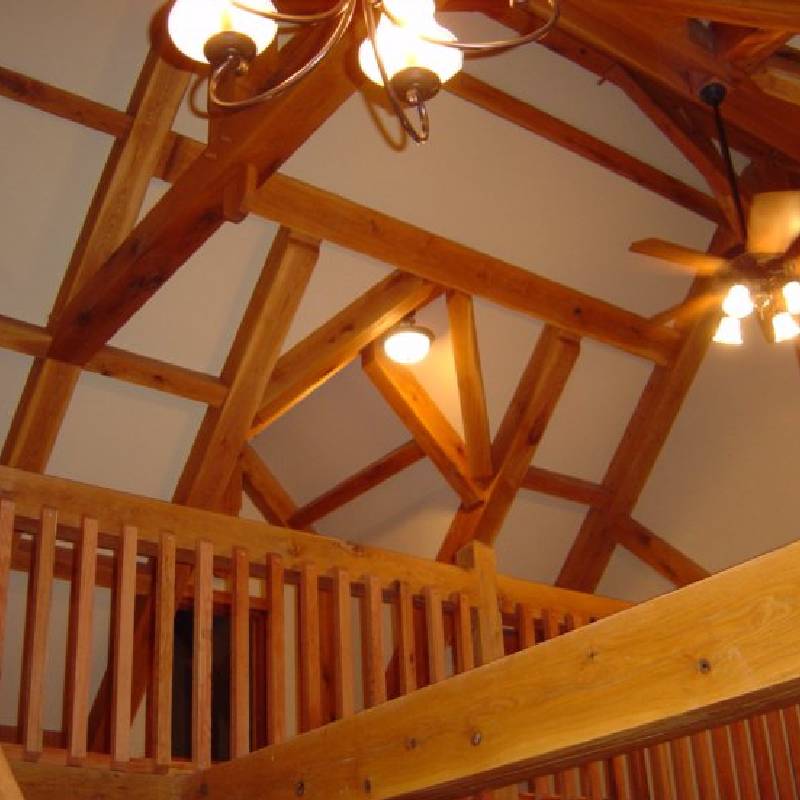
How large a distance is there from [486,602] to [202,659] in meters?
1.21

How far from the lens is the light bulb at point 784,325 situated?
5.07 metres

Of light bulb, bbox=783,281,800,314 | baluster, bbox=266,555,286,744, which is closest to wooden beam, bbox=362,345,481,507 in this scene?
light bulb, bbox=783,281,800,314

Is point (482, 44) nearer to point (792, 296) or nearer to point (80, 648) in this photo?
point (80, 648)

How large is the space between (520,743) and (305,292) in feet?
12.0

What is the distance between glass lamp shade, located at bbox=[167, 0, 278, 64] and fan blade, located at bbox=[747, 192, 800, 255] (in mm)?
2421

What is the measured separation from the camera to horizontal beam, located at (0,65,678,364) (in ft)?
17.7

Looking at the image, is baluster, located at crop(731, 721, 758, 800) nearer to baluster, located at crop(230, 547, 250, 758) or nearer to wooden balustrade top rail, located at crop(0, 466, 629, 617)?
wooden balustrade top rail, located at crop(0, 466, 629, 617)

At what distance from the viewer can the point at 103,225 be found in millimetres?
5047

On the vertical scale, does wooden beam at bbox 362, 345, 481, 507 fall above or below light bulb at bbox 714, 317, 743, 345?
above

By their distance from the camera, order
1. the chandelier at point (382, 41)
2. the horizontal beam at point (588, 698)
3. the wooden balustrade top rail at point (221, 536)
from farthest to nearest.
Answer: the wooden balustrade top rail at point (221, 536) < the chandelier at point (382, 41) < the horizontal beam at point (588, 698)

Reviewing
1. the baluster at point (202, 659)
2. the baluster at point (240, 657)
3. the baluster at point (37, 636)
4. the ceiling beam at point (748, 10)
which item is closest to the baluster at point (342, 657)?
the baluster at point (240, 657)

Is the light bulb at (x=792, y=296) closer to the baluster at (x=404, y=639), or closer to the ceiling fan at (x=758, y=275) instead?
the ceiling fan at (x=758, y=275)

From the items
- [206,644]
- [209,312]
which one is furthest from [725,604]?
[209,312]

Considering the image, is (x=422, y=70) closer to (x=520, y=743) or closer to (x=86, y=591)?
(x=520, y=743)
